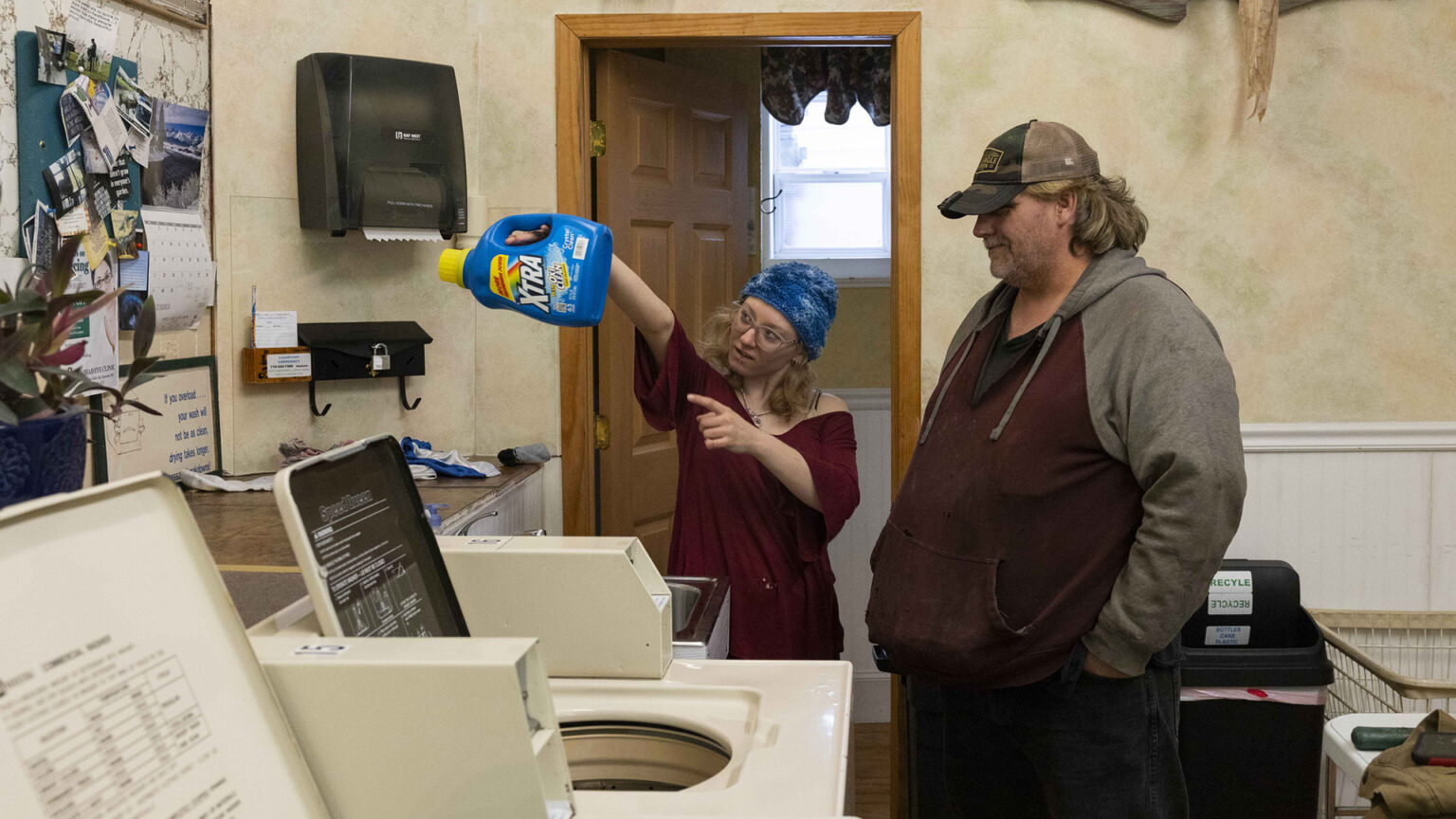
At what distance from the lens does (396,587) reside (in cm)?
116

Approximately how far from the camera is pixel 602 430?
3256 millimetres

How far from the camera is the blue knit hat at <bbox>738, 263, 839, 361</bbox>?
90.3 inches

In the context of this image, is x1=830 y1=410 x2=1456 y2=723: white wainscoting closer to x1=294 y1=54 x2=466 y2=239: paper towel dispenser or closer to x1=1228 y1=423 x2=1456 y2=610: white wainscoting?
x1=1228 y1=423 x2=1456 y2=610: white wainscoting

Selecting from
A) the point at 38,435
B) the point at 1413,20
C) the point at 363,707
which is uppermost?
the point at 1413,20

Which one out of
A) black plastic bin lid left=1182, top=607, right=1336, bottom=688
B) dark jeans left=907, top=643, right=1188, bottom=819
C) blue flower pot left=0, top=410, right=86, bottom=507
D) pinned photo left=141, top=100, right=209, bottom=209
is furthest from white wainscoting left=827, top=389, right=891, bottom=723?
blue flower pot left=0, top=410, right=86, bottom=507

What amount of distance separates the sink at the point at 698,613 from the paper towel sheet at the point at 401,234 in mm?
1266

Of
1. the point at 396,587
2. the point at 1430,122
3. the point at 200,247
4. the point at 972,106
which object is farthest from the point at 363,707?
the point at 1430,122

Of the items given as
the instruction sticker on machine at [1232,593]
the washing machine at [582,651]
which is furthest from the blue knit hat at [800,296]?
the instruction sticker on machine at [1232,593]

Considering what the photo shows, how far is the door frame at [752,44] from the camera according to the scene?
2.99 metres

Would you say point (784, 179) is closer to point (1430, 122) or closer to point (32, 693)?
point (1430, 122)

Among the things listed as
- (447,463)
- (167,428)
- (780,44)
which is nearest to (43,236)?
(167,428)

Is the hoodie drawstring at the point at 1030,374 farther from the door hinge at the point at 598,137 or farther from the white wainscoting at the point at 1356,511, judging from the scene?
the door hinge at the point at 598,137

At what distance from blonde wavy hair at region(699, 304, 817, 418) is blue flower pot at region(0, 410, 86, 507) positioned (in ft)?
5.20

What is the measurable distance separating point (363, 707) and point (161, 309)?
1.76m
